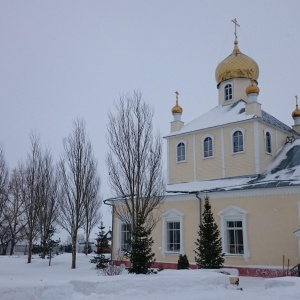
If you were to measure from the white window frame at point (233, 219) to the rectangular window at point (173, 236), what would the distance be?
2.80 meters

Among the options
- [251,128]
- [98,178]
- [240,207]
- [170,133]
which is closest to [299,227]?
[240,207]

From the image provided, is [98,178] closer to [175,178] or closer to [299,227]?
[175,178]

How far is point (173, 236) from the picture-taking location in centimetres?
2139

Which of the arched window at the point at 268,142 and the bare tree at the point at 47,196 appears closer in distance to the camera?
the arched window at the point at 268,142

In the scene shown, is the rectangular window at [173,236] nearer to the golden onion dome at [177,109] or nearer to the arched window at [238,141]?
the arched window at [238,141]

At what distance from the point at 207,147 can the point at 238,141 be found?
2060mm

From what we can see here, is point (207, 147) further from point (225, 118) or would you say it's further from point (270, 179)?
point (270, 179)

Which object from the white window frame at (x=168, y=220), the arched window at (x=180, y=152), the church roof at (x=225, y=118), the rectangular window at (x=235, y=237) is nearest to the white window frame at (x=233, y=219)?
the rectangular window at (x=235, y=237)

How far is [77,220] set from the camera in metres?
22.2

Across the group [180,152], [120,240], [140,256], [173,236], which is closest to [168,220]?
[173,236]

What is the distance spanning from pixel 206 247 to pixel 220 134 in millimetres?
9115

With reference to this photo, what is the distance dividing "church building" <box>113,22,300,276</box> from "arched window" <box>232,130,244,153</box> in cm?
5

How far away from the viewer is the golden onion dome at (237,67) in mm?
25000

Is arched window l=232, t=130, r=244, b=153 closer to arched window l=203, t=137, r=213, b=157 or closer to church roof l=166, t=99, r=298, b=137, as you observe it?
church roof l=166, t=99, r=298, b=137
